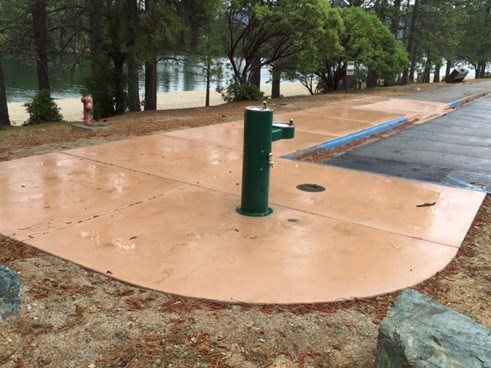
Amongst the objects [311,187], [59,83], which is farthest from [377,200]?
[59,83]

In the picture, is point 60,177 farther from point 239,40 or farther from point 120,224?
point 239,40

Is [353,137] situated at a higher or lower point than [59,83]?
higher

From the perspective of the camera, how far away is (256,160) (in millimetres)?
4379

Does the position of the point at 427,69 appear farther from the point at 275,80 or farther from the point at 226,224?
the point at 226,224

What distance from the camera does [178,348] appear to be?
8.51ft

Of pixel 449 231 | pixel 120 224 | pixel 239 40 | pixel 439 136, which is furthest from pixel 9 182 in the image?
pixel 239 40

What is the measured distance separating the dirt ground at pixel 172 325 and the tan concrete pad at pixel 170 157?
2601 millimetres

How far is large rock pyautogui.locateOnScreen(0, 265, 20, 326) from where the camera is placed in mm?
2644

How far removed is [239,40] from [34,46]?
831cm

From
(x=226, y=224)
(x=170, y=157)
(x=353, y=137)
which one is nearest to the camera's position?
(x=226, y=224)

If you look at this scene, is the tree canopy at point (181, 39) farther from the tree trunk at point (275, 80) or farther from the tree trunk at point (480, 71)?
the tree trunk at point (480, 71)

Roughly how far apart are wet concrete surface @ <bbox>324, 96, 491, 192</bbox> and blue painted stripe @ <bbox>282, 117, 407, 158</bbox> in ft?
1.06

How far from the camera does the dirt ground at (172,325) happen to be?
2525 millimetres

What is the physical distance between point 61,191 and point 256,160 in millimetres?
2199
